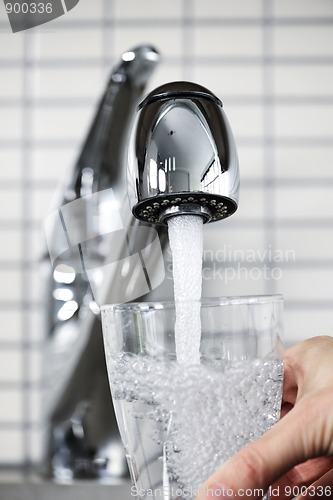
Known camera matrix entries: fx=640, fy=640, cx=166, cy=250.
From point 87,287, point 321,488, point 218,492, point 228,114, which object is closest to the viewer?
point 218,492

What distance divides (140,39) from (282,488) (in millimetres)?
689

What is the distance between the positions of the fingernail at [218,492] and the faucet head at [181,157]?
5.5 inches

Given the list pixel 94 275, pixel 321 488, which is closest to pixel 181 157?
pixel 321 488

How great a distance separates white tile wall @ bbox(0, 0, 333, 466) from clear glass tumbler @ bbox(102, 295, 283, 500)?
1.81ft

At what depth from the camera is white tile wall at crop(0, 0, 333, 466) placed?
890 mm

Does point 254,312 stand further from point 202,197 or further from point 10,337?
point 10,337

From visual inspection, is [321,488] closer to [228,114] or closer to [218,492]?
[218,492]

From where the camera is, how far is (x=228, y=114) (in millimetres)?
912

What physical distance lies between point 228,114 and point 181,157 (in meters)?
0.60

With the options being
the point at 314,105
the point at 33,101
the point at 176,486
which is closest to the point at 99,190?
the point at 33,101

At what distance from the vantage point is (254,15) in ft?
3.07

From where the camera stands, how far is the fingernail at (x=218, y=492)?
28 cm

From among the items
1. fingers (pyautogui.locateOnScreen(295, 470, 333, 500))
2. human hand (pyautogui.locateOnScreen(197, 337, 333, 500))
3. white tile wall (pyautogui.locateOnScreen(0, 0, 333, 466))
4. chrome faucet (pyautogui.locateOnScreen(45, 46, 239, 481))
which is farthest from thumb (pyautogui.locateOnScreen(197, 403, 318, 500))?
white tile wall (pyautogui.locateOnScreen(0, 0, 333, 466))

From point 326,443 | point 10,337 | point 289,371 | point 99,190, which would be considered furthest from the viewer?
point 10,337
